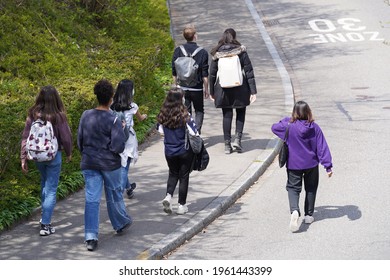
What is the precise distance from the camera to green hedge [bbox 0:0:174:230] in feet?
36.6

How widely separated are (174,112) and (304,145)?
159 cm

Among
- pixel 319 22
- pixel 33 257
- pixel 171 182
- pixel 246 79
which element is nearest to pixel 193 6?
pixel 319 22

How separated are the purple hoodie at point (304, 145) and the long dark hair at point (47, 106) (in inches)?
105

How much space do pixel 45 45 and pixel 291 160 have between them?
7.10 metres

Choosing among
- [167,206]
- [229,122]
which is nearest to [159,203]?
[167,206]

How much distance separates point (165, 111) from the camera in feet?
36.1

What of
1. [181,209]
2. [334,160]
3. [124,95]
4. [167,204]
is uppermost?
[124,95]

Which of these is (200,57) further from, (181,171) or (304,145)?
(304,145)

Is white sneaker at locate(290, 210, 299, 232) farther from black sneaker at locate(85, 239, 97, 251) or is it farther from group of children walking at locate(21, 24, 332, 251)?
black sneaker at locate(85, 239, 97, 251)

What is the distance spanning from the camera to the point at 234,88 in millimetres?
14188

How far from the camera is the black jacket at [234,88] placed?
14.0 meters

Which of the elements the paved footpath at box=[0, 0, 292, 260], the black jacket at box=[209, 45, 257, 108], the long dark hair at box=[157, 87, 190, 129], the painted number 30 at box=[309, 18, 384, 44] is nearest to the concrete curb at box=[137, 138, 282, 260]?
the paved footpath at box=[0, 0, 292, 260]

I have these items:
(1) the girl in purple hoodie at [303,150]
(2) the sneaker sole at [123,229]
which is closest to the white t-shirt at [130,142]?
(2) the sneaker sole at [123,229]

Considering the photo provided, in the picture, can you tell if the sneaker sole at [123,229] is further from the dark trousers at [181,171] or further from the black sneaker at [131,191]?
the black sneaker at [131,191]
